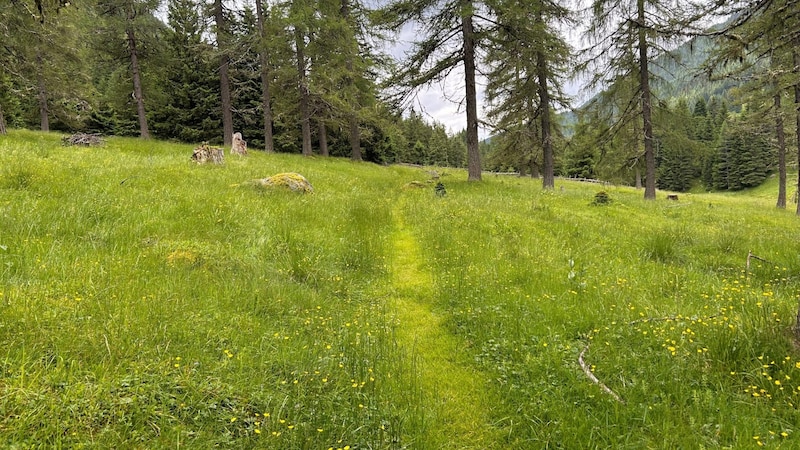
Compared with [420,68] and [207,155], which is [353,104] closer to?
[420,68]

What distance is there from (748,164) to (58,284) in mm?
88620

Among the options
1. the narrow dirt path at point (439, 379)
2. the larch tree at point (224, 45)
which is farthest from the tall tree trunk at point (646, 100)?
the larch tree at point (224, 45)

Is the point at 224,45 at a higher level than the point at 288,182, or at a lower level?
higher

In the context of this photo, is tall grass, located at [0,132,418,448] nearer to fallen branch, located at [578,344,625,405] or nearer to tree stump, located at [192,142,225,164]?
fallen branch, located at [578,344,625,405]

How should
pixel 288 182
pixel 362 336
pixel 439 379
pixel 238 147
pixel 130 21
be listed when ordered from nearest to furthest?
1. pixel 439 379
2. pixel 362 336
3. pixel 288 182
4. pixel 238 147
5. pixel 130 21

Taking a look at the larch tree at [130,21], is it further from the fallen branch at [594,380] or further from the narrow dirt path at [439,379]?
the fallen branch at [594,380]

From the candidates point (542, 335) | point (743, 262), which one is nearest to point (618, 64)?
point (743, 262)

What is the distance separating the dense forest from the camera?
15359 mm

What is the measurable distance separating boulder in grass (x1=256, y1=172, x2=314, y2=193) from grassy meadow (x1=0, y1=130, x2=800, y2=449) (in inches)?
139

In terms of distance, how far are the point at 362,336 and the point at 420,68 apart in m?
15.7

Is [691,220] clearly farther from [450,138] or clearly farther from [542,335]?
[450,138]

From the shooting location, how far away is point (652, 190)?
2031cm

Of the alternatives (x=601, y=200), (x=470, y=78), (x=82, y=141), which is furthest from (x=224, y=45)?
(x=601, y=200)

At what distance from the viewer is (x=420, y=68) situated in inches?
686
